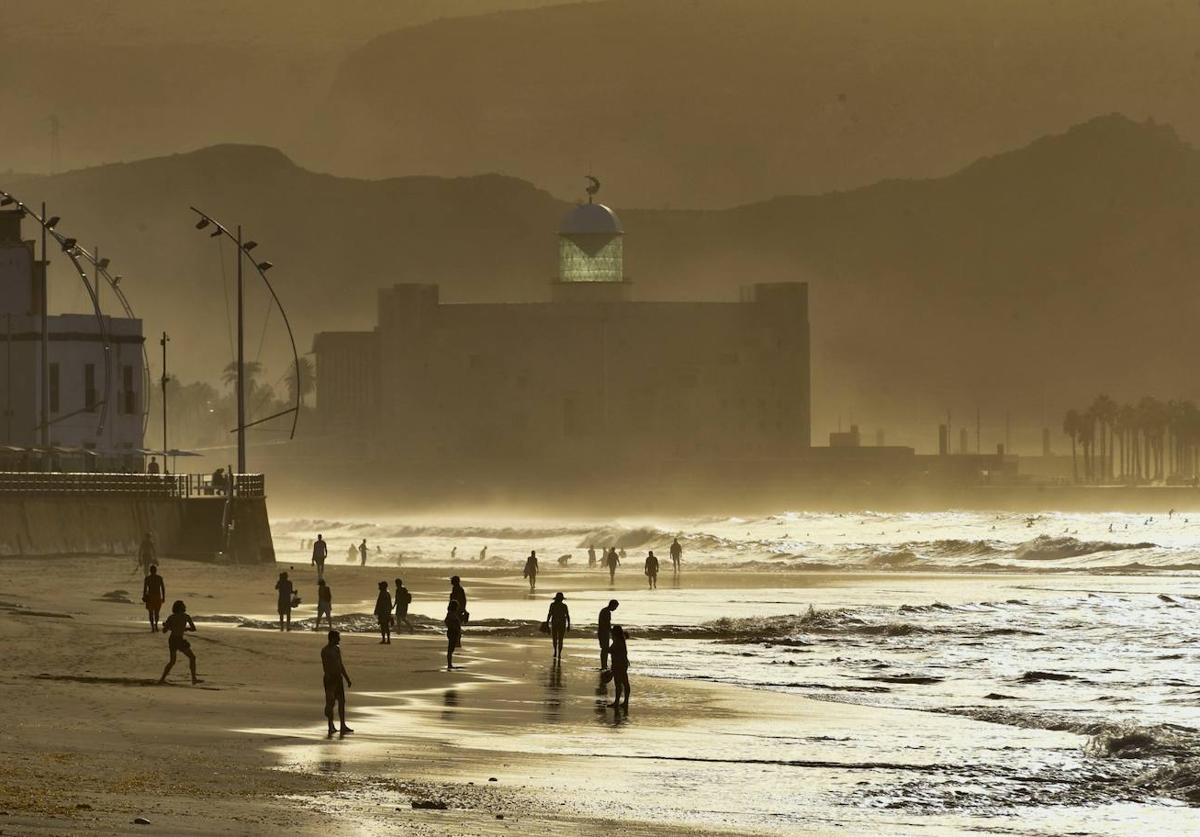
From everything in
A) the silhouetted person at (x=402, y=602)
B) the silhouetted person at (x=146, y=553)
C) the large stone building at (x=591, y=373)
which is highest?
the large stone building at (x=591, y=373)

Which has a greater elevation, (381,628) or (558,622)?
(558,622)

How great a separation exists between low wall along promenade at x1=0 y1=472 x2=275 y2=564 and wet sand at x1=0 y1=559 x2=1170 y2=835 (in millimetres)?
18634

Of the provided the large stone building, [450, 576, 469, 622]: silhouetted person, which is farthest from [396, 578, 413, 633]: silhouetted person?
the large stone building

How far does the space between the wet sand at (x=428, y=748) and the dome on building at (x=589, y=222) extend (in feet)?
440

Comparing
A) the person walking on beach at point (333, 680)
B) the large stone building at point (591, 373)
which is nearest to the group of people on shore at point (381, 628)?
the person walking on beach at point (333, 680)

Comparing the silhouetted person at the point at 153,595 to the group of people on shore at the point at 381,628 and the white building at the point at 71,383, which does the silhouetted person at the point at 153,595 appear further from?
the white building at the point at 71,383

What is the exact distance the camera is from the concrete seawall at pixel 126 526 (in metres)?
53.8

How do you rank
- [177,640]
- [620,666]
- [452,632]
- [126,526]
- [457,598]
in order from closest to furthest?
1. [177,640]
2. [620,666]
3. [452,632]
4. [457,598]
5. [126,526]

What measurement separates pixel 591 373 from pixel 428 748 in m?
146

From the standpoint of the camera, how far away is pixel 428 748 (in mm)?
23031

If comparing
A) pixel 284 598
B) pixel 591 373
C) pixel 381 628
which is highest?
pixel 591 373

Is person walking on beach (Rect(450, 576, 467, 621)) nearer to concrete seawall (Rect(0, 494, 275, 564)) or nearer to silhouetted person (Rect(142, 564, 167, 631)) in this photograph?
silhouetted person (Rect(142, 564, 167, 631))

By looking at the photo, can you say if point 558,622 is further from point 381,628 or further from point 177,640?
point 177,640

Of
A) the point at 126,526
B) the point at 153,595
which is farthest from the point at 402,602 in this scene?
the point at 126,526
